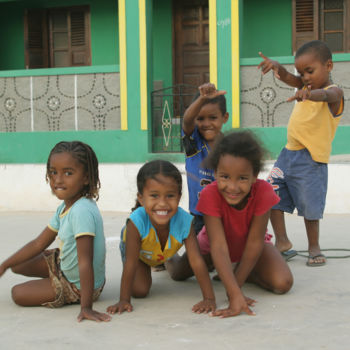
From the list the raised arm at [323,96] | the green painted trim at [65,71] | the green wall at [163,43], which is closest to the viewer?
the raised arm at [323,96]

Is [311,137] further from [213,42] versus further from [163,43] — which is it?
[163,43]

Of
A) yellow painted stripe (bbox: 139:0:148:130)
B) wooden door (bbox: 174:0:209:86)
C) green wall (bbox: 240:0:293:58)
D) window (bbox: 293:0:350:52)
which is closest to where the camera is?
yellow painted stripe (bbox: 139:0:148:130)

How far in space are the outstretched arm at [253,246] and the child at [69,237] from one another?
76 cm

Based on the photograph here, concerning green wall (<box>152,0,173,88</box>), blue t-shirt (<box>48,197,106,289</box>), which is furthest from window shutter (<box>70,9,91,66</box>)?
blue t-shirt (<box>48,197,106,289</box>)

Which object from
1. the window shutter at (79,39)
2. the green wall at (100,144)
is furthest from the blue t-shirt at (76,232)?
the window shutter at (79,39)

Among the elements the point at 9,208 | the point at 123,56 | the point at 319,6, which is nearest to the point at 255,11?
the point at 319,6

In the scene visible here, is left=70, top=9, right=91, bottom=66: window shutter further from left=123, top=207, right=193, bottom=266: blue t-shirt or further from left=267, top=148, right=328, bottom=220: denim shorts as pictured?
left=123, top=207, right=193, bottom=266: blue t-shirt

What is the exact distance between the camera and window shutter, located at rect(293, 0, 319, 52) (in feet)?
26.0

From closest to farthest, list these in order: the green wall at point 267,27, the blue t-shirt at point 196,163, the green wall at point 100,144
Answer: the blue t-shirt at point 196,163
the green wall at point 100,144
the green wall at point 267,27

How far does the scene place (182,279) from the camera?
3.10m

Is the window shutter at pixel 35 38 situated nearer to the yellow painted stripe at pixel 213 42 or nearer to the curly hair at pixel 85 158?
the yellow painted stripe at pixel 213 42

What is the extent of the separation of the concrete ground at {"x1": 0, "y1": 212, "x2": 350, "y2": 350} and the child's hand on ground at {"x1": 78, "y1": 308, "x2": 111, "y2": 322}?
0.09ft

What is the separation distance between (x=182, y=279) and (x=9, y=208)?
4.45 meters

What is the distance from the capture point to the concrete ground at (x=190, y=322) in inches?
79.0
